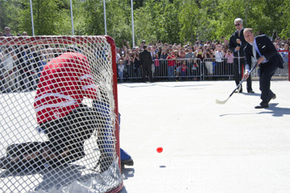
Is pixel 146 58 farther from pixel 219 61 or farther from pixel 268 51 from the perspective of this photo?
pixel 268 51

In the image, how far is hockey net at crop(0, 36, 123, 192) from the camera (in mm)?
3346

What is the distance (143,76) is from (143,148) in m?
12.3

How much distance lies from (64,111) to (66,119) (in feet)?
0.38

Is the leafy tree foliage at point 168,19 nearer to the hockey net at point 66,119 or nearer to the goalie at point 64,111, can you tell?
the hockey net at point 66,119

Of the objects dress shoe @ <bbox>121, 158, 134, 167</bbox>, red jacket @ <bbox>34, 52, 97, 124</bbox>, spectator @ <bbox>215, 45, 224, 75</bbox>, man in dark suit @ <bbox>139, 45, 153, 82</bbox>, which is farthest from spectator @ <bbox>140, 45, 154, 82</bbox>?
red jacket @ <bbox>34, 52, 97, 124</bbox>

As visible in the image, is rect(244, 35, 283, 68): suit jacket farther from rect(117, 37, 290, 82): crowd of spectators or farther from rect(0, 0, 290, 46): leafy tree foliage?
rect(0, 0, 290, 46): leafy tree foliage

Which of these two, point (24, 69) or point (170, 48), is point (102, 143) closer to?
point (24, 69)

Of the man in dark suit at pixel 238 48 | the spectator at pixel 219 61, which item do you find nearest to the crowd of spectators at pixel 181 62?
the spectator at pixel 219 61

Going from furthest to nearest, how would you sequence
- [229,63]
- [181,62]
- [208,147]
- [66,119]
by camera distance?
[181,62]
[229,63]
[208,147]
[66,119]

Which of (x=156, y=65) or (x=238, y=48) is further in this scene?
(x=156, y=65)

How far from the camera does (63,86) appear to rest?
11.4 feet

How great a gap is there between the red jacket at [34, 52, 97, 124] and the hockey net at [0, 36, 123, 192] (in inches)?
0.6

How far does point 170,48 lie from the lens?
1803 cm

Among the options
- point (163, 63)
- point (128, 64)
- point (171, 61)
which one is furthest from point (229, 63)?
point (128, 64)
